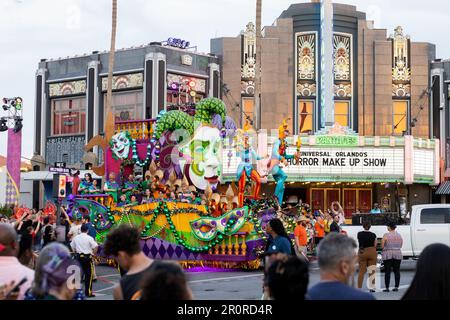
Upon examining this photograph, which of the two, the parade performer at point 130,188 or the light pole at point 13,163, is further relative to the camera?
the light pole at point 13,163

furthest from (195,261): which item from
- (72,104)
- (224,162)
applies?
(72,104)

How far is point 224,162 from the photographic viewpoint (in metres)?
40.3

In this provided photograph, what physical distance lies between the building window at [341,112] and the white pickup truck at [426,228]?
25642 millimetres

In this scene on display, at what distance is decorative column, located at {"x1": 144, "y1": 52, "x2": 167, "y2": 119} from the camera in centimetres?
4481

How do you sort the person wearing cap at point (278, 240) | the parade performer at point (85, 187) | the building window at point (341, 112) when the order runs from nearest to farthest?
the person wearing cap at point (278, 240)
the parade performer at point (85, 187)
the building window at point (341, 112)

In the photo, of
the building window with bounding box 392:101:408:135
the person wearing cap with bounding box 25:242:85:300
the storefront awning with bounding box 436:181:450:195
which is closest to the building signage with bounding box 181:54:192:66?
the building window with bounding box 392:101:408:135

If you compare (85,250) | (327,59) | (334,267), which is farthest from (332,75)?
(334,267)

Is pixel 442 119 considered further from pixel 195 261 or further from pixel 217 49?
pixel 195 261

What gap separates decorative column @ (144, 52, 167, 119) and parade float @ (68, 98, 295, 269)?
50.8ft

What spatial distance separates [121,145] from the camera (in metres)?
28.5

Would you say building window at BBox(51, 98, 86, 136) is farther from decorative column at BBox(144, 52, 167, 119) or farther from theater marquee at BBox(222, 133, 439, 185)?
theater marquee at BBox(222, 133, 439, 185)

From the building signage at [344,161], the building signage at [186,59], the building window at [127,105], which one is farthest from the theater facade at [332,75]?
the building signage at [344,161]

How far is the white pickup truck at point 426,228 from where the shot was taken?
69.8 feet

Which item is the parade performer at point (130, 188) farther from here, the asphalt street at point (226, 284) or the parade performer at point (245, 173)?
the parade performer at point (245, 173)
